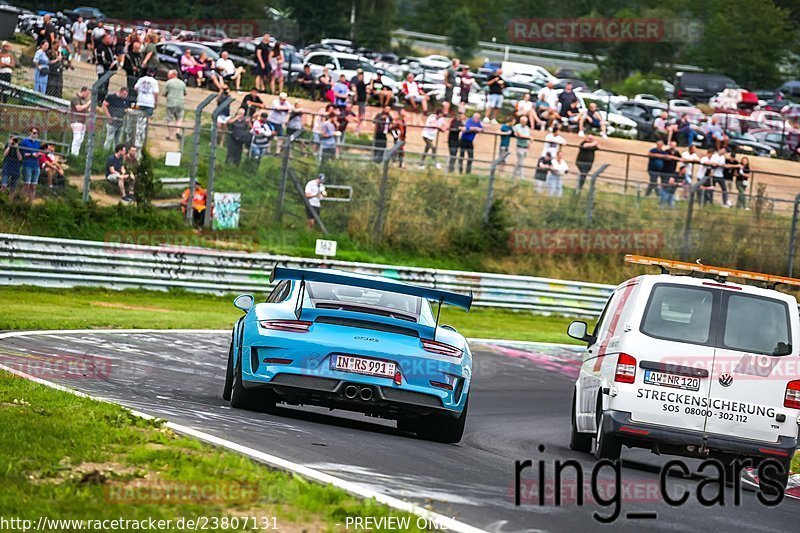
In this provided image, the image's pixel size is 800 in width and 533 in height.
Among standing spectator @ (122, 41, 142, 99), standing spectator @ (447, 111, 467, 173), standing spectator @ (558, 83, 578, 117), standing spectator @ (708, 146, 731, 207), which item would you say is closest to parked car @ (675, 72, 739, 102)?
standing spectator @ (558, 83, 578, 117)

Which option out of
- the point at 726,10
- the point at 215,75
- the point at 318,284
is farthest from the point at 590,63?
the point at 318,284

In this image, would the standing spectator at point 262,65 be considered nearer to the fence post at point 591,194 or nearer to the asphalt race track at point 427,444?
the fence post at point 591,194

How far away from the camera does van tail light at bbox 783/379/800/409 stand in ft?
33.0

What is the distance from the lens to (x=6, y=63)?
28.9m

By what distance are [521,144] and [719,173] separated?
5.49m

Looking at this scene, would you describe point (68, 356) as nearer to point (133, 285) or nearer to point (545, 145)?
point (133, 285)

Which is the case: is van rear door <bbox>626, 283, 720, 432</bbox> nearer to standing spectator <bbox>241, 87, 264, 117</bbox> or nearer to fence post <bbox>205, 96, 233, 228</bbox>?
fence post <bbox>205, 96, 233, 228</bbox>

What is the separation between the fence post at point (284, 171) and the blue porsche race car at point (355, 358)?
1676 centimetres

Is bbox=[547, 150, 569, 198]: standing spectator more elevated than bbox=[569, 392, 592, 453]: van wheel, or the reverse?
bbox=[547, 150, 569, 198]: standing spectator

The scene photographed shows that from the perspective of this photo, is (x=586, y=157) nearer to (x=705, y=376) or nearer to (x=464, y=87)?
(x=464, y=87)

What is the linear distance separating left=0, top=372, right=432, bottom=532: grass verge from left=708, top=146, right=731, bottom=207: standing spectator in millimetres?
24748

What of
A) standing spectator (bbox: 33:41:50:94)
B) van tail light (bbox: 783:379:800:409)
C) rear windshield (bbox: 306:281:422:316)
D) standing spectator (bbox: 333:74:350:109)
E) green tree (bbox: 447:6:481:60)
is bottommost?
van tail light (bbox: 783:379:800:409)

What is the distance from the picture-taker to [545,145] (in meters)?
31.4

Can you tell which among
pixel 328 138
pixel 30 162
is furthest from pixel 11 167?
pixel 328 138
